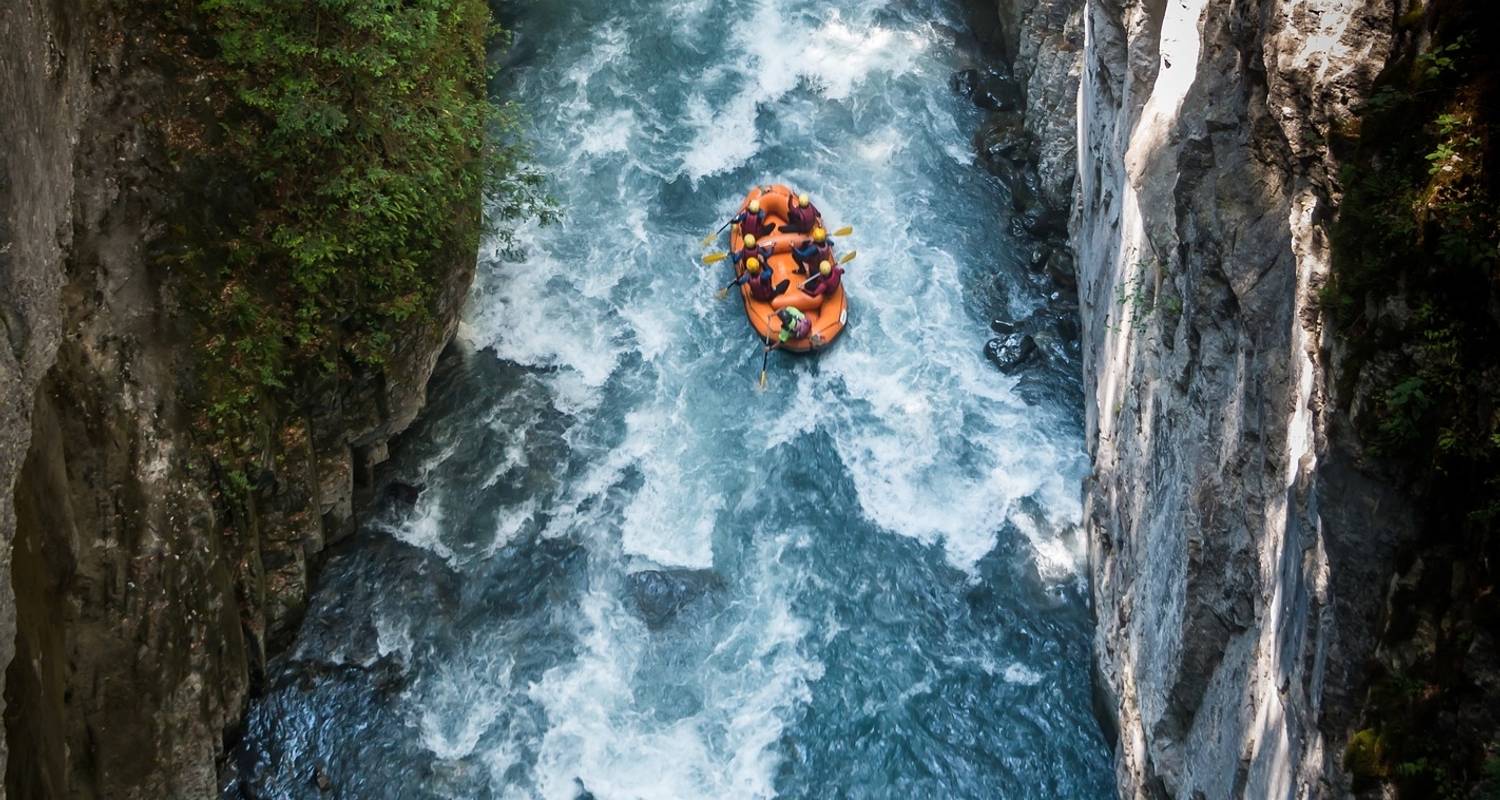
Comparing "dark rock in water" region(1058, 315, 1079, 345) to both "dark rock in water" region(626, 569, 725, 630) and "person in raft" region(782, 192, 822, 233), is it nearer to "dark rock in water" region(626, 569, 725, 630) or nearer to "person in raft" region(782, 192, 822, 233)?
"person in raft" region(782, 192, 822, 233)

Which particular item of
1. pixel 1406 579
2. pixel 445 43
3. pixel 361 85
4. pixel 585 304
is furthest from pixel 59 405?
pixel 1406 579

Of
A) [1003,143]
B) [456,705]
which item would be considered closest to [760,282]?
[1003,143]

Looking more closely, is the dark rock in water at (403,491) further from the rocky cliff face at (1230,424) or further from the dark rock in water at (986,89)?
the dark rock in water at (986,89)

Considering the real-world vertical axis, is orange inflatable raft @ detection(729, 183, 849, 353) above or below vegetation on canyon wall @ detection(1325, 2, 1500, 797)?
below

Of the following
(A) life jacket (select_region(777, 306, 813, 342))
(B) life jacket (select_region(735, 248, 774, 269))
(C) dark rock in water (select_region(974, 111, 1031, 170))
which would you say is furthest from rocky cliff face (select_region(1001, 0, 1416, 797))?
(B) life jacket (select_region(735, 248, 774, 269))

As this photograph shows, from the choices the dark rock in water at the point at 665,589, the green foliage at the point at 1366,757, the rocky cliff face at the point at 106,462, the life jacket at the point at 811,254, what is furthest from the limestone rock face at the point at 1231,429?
the rocky cliff face at the point at 106,462

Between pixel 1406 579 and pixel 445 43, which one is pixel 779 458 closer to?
pixel 445 43
